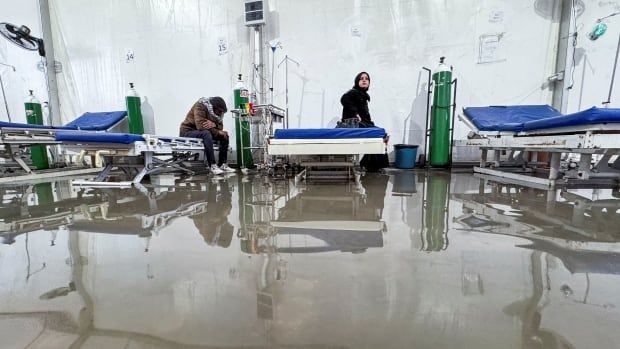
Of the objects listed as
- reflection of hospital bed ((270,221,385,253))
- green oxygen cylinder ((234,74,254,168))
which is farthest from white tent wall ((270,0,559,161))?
reflection of hospital bed ((270,221,385,253))

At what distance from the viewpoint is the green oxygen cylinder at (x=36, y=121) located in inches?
191

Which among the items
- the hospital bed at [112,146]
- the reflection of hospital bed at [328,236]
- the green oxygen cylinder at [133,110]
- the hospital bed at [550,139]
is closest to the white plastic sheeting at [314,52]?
the green oxygen cylinder at [133,110]

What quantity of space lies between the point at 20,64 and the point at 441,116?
26.3 ft

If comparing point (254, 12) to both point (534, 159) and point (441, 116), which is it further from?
point (534, 159)

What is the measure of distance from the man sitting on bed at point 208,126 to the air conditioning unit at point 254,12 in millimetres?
1422

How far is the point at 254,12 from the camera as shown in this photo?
14.3 ft

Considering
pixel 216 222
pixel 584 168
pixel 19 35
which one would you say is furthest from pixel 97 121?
pixel 584 168

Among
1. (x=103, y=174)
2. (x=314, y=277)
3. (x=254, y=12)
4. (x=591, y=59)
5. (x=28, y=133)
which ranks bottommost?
(x=314, y=277)

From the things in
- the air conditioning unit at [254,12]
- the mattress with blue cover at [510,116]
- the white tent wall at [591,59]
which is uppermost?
the air conditioning unit at [254,12]

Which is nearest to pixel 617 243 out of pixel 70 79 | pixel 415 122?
pixel 415 122

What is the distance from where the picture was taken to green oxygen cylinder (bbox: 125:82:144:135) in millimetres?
4875

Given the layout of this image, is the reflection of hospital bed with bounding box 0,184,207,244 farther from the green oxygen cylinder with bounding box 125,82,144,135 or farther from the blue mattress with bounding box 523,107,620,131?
the blue mattress with bounding box 523,107,620,131

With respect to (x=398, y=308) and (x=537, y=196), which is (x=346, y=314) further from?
(x=537, y=196)

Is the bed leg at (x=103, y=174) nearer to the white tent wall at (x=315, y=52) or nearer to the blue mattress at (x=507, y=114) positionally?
the white tent wall at (x=315, y=52)
